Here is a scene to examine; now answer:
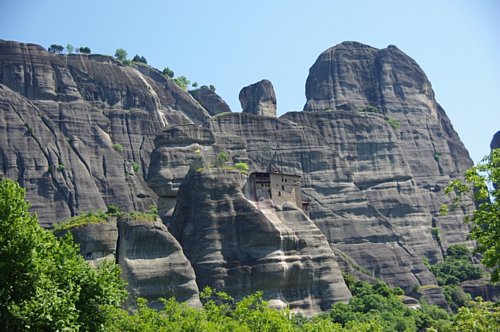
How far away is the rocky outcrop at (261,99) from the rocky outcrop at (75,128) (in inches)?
425

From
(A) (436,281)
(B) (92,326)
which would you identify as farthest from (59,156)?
(B) (92,326)

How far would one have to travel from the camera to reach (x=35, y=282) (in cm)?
3203

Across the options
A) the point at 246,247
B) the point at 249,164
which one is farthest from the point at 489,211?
the point at 249,164

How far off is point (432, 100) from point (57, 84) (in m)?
68.1

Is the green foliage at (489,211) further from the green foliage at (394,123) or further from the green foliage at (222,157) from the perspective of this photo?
the green foliage at (394,123)

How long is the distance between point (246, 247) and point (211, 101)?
6875 cm

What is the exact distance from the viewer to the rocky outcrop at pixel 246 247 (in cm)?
7662

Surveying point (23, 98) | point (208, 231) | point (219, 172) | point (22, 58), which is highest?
point (22, 58)

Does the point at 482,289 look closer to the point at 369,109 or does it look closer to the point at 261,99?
the point at 369,109

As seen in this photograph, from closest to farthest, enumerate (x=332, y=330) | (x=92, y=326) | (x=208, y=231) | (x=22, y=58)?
(x=92, y=326) < (x=332, y=330) < (x=208, y=231) < (x=22, y=58)

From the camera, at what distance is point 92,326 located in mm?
35000

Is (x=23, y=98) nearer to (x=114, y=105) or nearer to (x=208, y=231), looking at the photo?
(x=114, y=105)

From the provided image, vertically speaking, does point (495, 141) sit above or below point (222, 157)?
above

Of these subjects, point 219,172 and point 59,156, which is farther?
point 59,156
